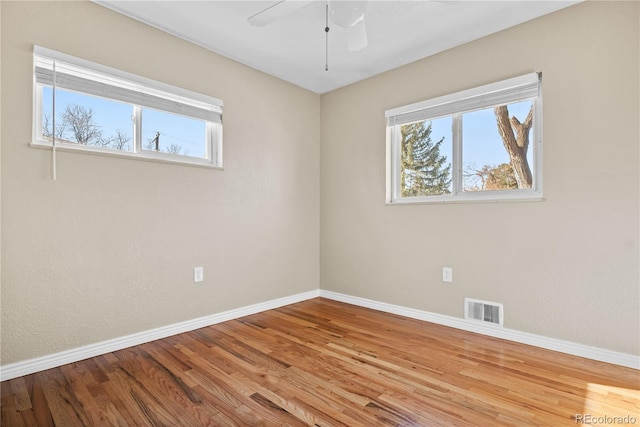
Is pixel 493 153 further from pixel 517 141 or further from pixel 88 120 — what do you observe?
pixel 88 120

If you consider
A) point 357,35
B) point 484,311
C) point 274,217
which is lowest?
point 484,311

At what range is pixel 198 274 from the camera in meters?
2.78

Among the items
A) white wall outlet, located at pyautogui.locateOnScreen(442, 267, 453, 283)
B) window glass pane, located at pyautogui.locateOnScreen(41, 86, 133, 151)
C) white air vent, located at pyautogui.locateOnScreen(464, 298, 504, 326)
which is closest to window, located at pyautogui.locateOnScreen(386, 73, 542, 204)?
white wall outlet, located at pyautogui.locateOnScreen(442, 267, 453, 283)

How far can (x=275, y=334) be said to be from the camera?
103 inches

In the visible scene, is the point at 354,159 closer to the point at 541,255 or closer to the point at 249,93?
the point at 249,93

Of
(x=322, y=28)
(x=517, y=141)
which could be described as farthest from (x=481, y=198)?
(x=322, y=28)

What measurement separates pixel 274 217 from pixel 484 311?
210 cm

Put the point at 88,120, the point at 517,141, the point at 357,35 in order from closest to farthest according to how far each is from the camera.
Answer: the point at 357,35 → the point at 88,120 → the point at 517,141

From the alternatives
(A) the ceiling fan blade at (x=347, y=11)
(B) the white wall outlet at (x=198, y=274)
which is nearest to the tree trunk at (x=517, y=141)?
(A) the ceiling fan blade at (x=347, y=11)

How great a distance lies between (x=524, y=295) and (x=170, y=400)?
2.45m

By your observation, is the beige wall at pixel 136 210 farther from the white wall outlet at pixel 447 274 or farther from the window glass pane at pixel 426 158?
the white wall outlet at pixel 447 274

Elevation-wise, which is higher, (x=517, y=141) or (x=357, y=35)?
(x=357, y=35)

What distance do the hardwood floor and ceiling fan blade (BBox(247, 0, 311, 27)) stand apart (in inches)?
85.0

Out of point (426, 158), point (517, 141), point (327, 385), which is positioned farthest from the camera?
point (426, 158)
